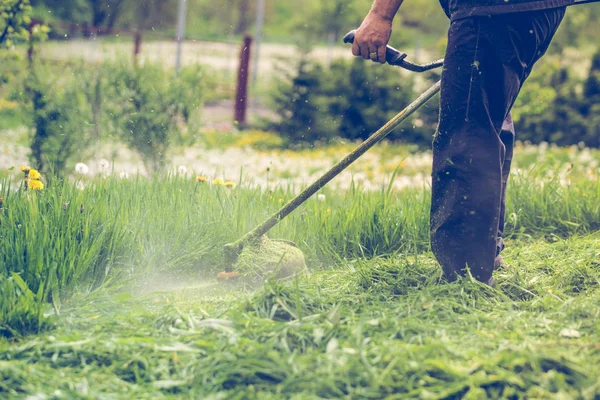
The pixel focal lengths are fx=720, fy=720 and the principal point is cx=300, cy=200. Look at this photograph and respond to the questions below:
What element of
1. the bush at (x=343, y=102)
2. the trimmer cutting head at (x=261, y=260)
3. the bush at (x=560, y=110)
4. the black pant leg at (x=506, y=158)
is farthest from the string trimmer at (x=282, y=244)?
the bush at (x=560, y=110)

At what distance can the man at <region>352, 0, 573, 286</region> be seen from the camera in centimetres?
271

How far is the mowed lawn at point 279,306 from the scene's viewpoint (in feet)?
6.83

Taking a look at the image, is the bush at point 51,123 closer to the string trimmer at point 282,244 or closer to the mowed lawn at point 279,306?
the mowed lawn at point 279,306

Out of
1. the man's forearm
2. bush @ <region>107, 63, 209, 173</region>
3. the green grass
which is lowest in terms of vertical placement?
the green grass

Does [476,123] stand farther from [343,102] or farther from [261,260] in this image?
[343,102]

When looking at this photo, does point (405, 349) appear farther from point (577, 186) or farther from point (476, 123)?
point (577, 186)

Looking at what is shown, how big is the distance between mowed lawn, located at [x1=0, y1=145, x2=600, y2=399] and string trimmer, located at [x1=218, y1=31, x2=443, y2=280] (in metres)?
0.11

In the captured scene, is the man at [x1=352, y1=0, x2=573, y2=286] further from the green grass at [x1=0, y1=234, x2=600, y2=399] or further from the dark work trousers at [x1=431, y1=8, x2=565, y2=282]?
the green grass at [x1=0, y1=234, x2=600, y2=399]

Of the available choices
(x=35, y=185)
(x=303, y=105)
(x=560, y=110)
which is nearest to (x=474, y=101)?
(x=35, y=185)

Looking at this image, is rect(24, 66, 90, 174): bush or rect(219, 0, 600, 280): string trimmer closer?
rect(219, 0, 600, 280): string trimmer

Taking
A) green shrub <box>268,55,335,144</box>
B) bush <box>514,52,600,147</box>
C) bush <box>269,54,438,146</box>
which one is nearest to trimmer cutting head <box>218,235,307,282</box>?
bush <box>269,54,438,146</box>

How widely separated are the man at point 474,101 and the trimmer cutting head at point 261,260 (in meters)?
0.67

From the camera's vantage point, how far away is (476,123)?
2.77 metres

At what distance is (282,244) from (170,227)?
56cm
